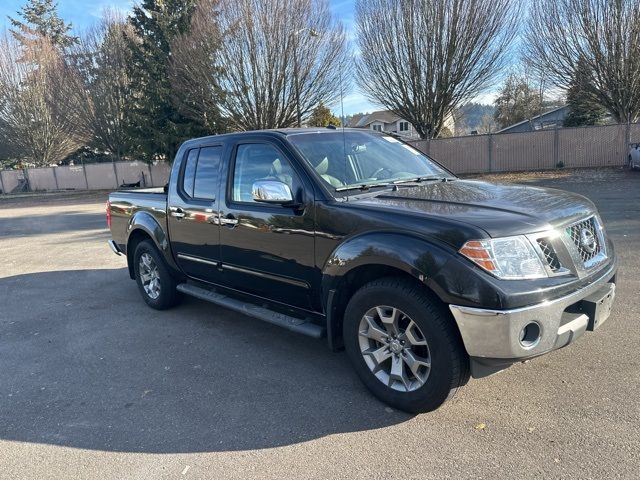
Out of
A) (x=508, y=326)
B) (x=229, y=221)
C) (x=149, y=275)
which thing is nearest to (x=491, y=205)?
(x=508, y=326)

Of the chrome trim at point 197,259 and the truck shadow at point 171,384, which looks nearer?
the truck shadow at point 171,384

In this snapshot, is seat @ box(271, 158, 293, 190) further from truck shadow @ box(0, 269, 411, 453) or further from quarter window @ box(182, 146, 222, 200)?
truck shadow @ box(0, 269, 411, 453)

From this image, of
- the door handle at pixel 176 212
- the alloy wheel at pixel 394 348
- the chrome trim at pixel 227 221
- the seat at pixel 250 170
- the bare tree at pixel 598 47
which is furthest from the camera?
the bare tree at pixel 598 47

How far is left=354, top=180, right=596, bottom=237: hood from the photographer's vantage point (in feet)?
9.59

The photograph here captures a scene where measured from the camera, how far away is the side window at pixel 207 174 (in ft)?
15.5

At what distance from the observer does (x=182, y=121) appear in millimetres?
26891

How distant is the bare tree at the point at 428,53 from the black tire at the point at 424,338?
22.4m

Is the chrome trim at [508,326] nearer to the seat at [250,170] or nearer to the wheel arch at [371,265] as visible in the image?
the wheel arch at [371,265]

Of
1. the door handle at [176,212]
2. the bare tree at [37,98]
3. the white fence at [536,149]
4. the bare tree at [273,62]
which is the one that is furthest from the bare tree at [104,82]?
the door handle at [176,212]

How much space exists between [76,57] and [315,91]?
62.0 ft

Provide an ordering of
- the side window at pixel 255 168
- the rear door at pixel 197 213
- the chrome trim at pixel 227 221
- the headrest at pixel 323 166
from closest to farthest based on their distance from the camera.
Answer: the headrest at pixel 323 166 < the side window at pixel 255 168 < the chrome trim at pixel 227 221 < the rear door at pixel 197 213

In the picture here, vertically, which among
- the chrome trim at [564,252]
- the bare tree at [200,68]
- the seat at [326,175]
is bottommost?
the chrome trim at [564,252]

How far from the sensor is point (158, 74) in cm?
2634

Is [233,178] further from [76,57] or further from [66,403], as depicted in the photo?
[76,57]
